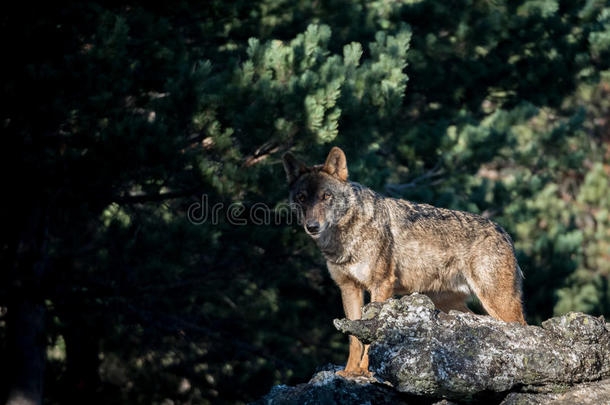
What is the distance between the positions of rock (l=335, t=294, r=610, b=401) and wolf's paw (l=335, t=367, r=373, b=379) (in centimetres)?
64

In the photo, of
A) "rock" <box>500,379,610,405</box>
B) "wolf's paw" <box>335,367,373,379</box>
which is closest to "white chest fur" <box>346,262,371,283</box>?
"wolf's paw" <box>335,367,373,379</box>

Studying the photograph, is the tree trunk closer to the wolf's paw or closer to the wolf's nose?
the wolf's nose

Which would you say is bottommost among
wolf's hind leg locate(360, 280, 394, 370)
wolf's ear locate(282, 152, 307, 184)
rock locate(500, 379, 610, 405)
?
wolf's hind leg locate(360, 280, 394, 370)

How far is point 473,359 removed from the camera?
199 inches

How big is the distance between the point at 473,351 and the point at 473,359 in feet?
0.22

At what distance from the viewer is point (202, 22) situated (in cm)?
1184

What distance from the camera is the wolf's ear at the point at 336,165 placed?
6926mm

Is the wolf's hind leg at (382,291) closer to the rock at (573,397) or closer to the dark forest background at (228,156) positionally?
the rock at (573,397)

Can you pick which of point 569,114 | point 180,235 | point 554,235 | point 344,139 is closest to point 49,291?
point 180,235

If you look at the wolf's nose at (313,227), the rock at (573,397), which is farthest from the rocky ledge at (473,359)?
the wolf's nose at (313,227)

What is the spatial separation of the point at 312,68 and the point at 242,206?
2.13m

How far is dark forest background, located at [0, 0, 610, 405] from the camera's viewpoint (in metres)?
9.07

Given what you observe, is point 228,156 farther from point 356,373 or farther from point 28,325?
point 28,325

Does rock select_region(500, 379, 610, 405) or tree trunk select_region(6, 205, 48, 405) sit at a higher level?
rock select_region(500, 379, 610, 405)
